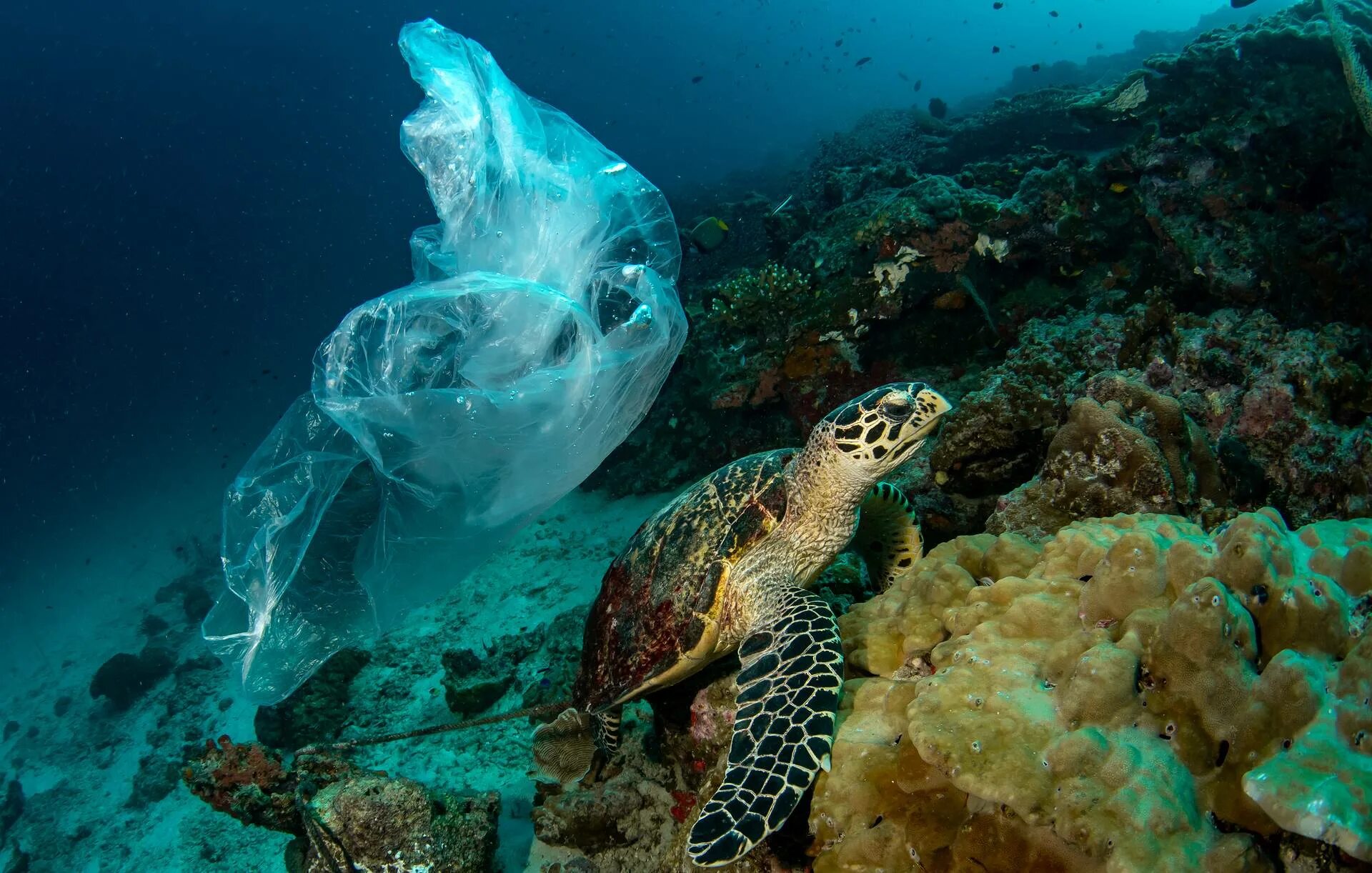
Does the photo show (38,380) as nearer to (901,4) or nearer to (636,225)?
(636,225)

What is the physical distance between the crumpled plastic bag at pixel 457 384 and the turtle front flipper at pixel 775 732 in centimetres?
191

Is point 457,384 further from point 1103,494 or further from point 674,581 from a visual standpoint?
point 1103,494

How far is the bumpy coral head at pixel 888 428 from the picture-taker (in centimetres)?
264

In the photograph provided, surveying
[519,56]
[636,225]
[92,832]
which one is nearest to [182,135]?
[519,56]

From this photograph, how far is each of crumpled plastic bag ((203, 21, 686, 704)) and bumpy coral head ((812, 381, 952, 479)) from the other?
1557 mm

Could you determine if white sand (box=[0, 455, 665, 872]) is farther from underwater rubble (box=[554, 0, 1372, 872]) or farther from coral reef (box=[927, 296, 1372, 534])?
coral reef (box=[927, 296, 1372, 534])

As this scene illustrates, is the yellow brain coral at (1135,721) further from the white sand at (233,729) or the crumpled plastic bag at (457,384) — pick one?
the white sand at (233,729)

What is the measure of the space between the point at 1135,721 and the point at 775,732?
3.29 ft

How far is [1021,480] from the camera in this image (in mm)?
3729

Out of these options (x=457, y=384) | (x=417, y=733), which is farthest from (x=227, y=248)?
(x=417, y=733)

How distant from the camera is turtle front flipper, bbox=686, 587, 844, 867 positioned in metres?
1.79

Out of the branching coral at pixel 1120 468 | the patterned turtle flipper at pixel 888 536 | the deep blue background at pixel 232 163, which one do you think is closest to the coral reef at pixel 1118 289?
the branching coral at pixel 1120 468

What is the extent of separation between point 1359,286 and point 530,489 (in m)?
6.07

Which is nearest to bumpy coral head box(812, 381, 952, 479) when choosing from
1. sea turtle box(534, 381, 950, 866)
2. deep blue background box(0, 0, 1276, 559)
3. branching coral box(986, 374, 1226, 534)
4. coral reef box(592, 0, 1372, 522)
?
sea turtle box(534, 381, 950, 866)
